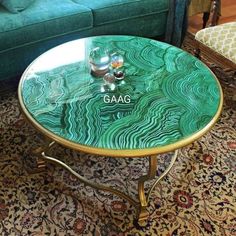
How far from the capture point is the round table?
51.1 inches

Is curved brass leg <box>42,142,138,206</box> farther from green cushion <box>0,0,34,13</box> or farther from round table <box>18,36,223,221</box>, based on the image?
green cushion <box>0,0,34,13</box>

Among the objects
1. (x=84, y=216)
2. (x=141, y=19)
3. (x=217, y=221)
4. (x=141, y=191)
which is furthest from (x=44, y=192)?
(x=141, y=19)

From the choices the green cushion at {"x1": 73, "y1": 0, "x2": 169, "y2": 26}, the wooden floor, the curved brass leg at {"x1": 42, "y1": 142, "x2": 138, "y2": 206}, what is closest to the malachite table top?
the curved brass leg at {"x1": 42, "y1": 142, "x2": 138, "y2": 206}

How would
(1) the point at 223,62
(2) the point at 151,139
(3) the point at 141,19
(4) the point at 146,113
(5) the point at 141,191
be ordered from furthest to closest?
(3) the point at 141,19, (1) the point at 223,62, (5) the point at 141,191, (4) the point at 146,113, (2) the point at 151,139

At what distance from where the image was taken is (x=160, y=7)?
2.40 metres

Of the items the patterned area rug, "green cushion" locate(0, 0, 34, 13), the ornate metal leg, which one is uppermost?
"green cushion" locate(0, 0, 34, 13)

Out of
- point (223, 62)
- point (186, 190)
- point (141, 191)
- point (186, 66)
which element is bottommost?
point (186, 190)

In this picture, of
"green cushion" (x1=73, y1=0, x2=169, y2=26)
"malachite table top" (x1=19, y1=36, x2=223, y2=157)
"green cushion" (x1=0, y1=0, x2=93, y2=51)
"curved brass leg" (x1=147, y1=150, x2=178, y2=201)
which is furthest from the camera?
"green cushion" (x1=73, y1=0, x2=169, y2=26)

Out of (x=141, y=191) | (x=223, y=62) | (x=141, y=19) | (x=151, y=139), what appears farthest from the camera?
(x=141, y=19)

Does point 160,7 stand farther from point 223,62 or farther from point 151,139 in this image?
point 151,139

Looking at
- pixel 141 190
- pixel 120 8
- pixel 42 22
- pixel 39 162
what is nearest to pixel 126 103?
pixel 141 190

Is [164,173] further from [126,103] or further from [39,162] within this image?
[39,162]

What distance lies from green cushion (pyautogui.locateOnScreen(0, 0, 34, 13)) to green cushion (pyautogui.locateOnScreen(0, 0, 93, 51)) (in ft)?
0.09

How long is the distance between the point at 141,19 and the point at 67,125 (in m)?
1.29
